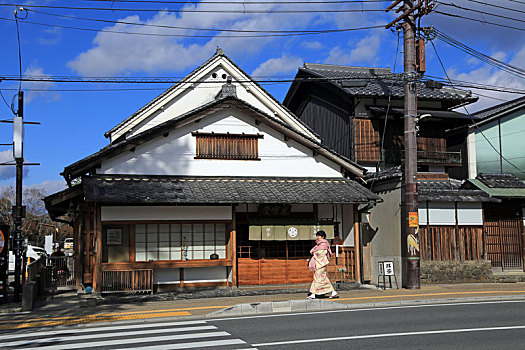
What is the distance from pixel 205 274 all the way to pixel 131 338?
8.59 m

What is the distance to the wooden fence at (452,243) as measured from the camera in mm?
19625

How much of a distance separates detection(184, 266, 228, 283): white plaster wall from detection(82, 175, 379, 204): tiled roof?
9.43ft

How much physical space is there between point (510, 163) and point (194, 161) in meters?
18.8

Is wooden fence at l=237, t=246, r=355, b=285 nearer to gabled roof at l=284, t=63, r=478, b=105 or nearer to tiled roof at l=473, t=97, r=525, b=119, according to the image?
gabled roof at l=284, t=63, r=478, b=105

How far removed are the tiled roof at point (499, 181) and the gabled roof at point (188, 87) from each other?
7.82m

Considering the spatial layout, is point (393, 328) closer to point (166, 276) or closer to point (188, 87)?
point (166, 276)

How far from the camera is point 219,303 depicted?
1510 cm

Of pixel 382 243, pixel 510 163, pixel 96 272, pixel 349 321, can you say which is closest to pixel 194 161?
pixel 96 272

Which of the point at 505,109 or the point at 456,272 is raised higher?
the point at 505,109

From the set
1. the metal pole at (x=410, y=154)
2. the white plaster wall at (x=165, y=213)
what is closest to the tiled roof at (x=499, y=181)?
the metal pole at (x=410, y=154)

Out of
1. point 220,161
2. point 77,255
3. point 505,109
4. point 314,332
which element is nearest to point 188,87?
point 220,161

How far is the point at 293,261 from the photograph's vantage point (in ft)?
63.7

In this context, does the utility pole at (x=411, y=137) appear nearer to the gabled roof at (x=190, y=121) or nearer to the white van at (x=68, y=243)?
the gabled roof at (x=190, y=121)

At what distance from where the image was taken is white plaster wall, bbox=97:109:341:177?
59.8ft
